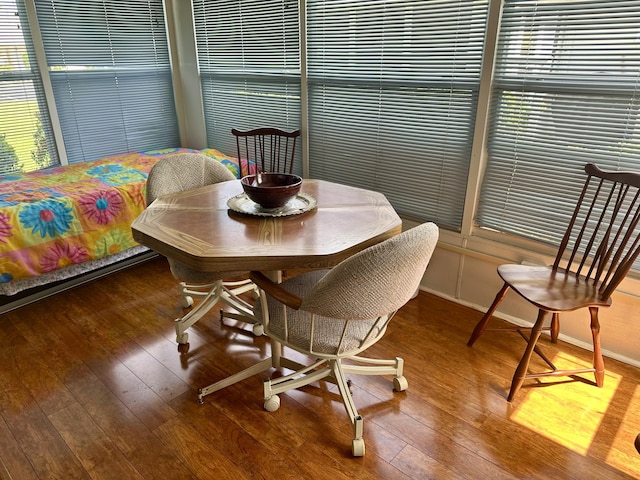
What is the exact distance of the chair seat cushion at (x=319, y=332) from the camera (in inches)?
61.4

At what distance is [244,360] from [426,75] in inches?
72.5

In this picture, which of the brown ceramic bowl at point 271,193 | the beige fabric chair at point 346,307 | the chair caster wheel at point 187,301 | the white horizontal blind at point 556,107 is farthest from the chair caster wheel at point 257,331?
the white horizontal blind at point 556,107

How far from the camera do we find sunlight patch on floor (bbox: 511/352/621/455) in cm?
174

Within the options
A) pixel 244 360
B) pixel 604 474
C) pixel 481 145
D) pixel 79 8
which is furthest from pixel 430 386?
pixel 79 8

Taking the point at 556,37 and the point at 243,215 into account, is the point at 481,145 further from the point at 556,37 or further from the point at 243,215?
the point at 243,215

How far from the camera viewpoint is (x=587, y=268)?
2199mm

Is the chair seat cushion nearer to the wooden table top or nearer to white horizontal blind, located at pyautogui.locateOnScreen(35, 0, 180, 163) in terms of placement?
the wooden table top

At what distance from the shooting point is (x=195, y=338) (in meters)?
2.38

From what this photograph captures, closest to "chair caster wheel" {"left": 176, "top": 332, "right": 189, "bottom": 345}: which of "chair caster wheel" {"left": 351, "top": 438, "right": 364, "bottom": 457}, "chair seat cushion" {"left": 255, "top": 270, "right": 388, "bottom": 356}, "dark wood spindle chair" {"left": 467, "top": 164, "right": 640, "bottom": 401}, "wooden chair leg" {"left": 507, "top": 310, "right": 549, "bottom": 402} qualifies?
"chair seat cushion" {"left": 255, "top": 270, "right": 388, "bottom": 356}

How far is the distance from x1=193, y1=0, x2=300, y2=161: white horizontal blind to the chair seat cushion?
6.49 ft

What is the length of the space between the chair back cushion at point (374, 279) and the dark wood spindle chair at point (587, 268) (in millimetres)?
712

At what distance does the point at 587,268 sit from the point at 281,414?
1623mm

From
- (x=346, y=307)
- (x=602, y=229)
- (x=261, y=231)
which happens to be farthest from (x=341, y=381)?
(x=602, y=229)

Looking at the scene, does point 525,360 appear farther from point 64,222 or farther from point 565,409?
point 64,222
